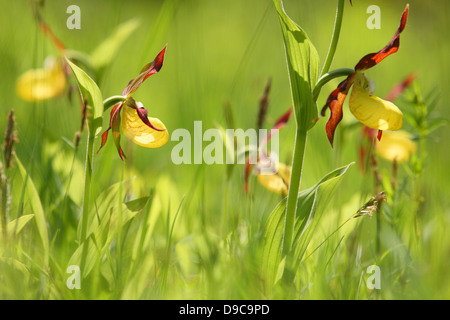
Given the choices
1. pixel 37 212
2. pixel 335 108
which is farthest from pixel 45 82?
pixel 335 108

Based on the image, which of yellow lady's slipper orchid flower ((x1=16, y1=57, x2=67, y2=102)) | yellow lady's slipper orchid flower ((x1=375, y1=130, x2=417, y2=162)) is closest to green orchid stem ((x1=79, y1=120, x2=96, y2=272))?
yellow lady's slipper orchid flower ((x1=16, y1=57, x2=67, y2=102))

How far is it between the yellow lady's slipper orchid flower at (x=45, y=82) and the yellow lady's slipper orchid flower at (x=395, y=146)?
77 cm

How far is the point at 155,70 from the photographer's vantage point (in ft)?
2.12

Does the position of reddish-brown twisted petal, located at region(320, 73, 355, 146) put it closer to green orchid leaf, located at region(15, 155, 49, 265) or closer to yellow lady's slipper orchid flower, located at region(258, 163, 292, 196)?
yellow lady's slipper orchid flower, located at region(258, 163, 292, 196)

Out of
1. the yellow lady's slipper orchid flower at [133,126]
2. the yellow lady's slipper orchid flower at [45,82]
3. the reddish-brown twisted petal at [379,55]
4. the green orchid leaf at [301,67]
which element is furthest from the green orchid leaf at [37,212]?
the reddish-brown twisted petal at [379,55]

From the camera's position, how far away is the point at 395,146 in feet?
3.53

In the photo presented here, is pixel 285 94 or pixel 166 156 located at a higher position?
pixel 285 94

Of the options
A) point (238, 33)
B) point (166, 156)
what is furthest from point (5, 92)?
point (238, 33)

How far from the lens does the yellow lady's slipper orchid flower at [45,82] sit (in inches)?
41.1

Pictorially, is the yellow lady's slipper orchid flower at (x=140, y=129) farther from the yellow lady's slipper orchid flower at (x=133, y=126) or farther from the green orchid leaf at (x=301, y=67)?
the green orchid leaf at (x=301, y=67)

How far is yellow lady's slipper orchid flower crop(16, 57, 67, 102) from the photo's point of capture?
1044mm

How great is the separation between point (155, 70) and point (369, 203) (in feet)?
1.19

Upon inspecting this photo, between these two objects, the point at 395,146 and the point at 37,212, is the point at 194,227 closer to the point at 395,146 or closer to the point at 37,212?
the point at 37,212
